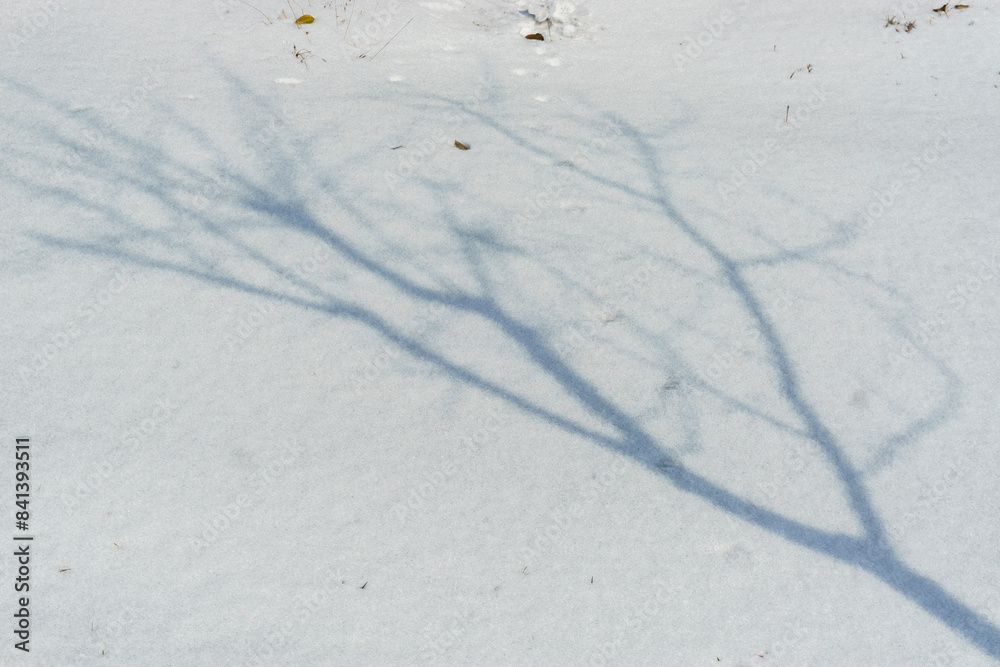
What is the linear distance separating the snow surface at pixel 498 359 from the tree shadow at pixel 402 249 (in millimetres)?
18

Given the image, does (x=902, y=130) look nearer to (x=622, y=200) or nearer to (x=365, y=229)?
(x=622, y=200)

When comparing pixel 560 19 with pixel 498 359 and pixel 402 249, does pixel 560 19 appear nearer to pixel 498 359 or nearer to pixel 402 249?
pixel 402 249

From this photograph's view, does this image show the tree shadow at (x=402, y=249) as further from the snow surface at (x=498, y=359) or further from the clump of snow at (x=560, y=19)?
the clump of snow at (x=560, y=19)

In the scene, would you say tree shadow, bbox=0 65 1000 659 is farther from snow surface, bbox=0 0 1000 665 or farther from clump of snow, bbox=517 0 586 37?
clump of snow, bbox=517 0 586 37

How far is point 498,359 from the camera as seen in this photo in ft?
8.65

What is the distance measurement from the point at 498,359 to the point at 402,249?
33.4 inches

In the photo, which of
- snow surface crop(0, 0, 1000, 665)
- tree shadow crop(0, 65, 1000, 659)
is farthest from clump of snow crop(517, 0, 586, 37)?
tree shadow crop(0, 65, 1000, 659)

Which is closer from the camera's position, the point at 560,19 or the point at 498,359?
the point at 498,359

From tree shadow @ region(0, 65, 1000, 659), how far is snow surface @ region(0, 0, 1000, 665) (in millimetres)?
18

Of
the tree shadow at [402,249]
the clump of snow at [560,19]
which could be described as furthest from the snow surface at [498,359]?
the clump of snow at [560,19]

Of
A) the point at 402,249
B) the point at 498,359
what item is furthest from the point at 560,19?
the point at 498,359

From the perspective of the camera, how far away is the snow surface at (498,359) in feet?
6.49

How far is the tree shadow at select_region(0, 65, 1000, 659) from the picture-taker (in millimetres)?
2266

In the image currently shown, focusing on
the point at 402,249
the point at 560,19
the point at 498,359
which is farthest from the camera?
the point at 560,19
